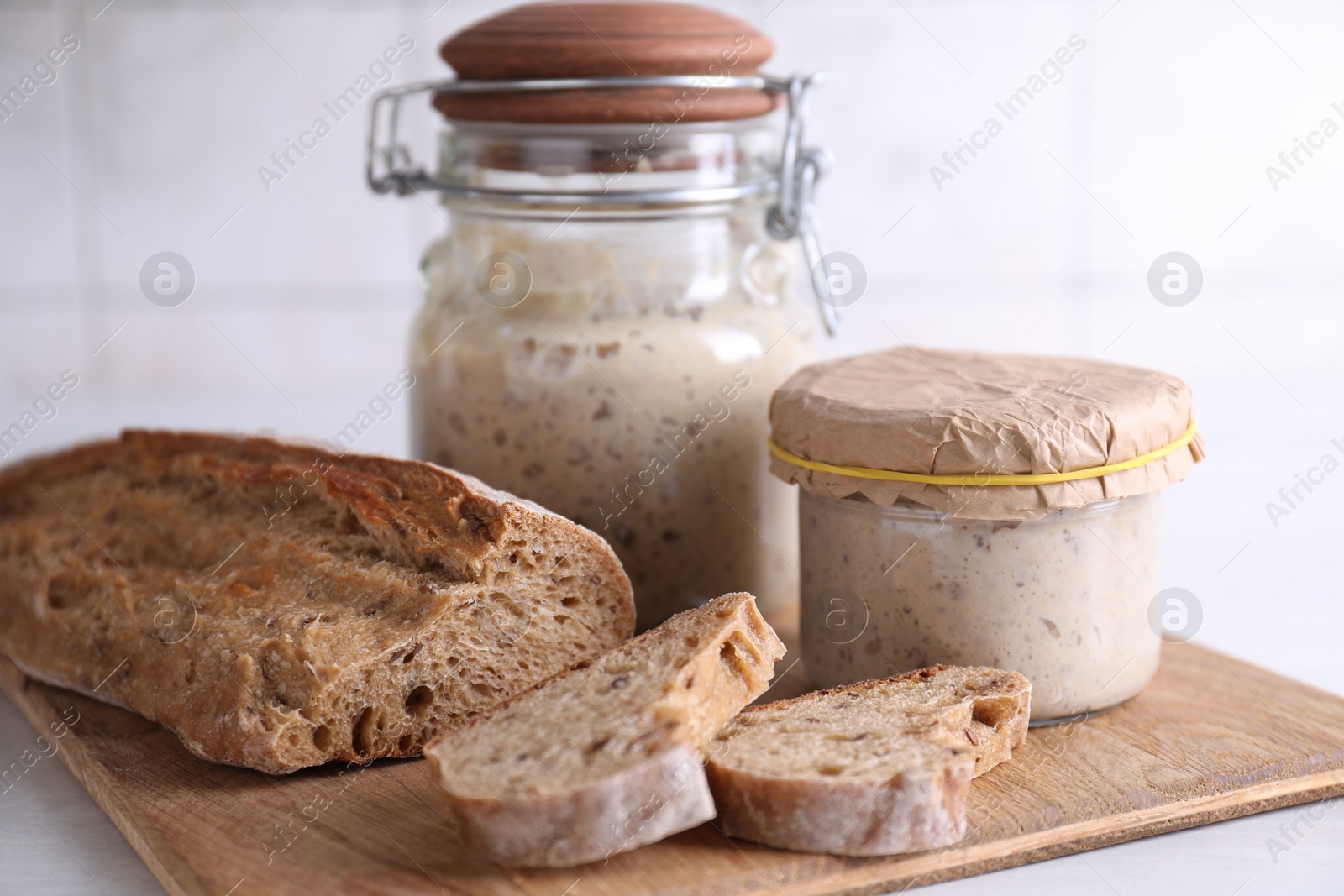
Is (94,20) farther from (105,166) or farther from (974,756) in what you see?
(974,756)

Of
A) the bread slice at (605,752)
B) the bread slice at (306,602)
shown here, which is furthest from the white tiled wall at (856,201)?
the bread slice at (605,752)

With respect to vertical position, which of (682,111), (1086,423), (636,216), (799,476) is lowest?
(799,476)

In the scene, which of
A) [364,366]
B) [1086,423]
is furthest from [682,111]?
[364,366]

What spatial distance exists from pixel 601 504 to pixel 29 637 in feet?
2.94

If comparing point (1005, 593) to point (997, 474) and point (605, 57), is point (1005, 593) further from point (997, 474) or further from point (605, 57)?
point (605, 57)

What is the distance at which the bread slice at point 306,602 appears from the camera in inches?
65.0

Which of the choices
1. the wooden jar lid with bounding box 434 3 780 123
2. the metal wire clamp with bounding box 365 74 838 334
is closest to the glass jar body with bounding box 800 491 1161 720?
the metal wire clamp with bounding box 365 74 838 334

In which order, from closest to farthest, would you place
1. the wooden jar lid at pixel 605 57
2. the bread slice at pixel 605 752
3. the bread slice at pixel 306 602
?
the bread slice at pixel 605 752 < the bread slice at pixel 306 602 < the wooden jar lid at pixel 605 57

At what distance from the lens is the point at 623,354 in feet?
6.72

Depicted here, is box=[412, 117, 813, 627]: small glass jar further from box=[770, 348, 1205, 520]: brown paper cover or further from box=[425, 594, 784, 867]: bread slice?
box=[425, 594, 784, 867]: bread slice

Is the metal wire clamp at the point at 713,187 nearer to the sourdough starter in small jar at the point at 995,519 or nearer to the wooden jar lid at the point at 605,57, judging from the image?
the wooden jar lid at the point at 605,57

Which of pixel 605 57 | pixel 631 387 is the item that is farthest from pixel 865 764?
pixel 605 57

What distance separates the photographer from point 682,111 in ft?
6.61

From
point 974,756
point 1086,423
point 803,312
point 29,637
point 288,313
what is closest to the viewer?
point 974,756
